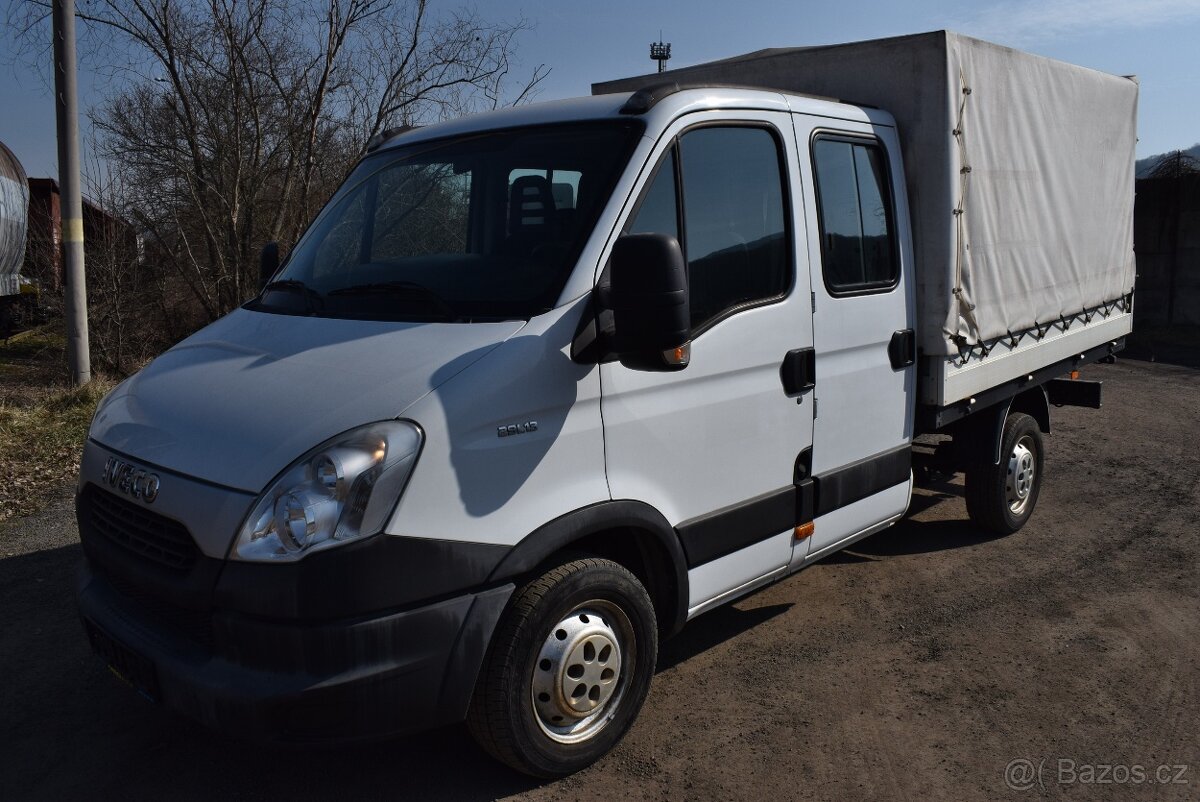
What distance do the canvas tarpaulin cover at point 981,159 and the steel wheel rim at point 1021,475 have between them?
80cm

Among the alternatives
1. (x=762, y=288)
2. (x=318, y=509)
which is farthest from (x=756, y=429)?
(x=318, y=509)

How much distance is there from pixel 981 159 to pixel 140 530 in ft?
14.3

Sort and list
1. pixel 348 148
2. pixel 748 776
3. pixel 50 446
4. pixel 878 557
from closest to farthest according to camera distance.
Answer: pixel 748 776, pixel 878 557, pixel 50 446, pixel 348 148

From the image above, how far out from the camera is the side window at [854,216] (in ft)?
14.0

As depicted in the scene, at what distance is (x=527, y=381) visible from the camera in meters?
3.08

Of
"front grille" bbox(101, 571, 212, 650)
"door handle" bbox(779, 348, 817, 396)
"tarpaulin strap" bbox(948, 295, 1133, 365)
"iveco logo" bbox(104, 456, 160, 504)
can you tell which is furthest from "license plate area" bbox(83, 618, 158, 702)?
"tarpaulin strap" bbox(948, 295, 1133, 365)

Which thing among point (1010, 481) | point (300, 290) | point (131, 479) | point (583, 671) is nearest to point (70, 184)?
point (300, 290)

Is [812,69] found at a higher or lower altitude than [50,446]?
higher

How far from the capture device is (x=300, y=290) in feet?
12.9

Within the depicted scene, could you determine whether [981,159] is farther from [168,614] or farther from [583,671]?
[168,614]

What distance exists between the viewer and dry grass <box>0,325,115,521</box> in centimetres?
678

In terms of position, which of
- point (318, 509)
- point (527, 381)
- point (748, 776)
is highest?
point (527, 381)

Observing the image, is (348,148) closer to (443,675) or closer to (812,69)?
(812,69)

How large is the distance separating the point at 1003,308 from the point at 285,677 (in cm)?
431
